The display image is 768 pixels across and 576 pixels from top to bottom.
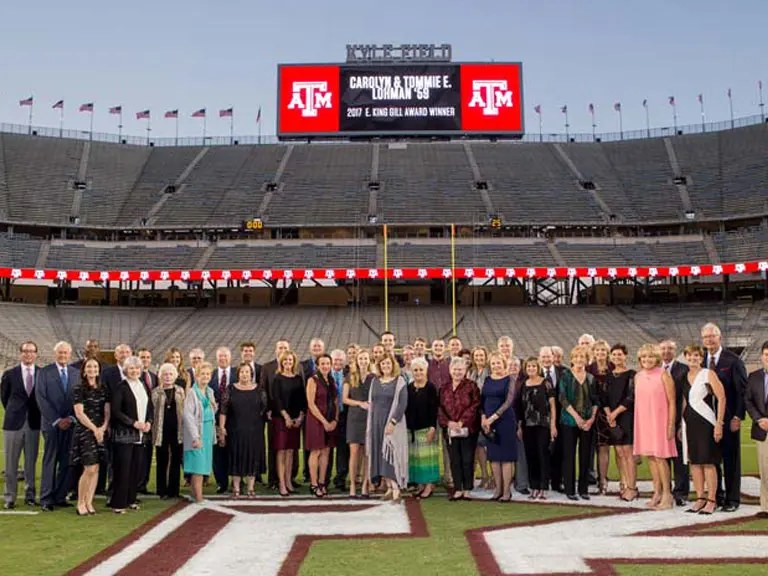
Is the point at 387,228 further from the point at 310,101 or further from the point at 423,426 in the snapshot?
the point at 423,426

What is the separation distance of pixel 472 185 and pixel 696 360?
3709 centimetres

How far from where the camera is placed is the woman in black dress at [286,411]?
31.2 ft

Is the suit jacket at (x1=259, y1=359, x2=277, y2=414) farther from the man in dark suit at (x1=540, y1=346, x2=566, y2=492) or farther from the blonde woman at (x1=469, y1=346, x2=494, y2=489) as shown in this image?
the man in dark suit at (x1=540, y1=346, x2=566, y2=492)

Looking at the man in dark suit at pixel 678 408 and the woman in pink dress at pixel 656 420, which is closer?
the woman in pink dress at pixel 656 420

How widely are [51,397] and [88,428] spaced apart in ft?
2.65

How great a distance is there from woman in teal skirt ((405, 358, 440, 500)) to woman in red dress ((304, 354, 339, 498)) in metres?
1.05

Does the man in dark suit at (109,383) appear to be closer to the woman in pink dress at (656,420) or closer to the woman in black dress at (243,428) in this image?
the woman in black dress at (243,428)

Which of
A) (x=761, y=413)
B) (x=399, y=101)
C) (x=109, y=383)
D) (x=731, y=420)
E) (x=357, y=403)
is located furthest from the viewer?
(x=399, y=101)

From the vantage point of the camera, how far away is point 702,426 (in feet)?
26.6

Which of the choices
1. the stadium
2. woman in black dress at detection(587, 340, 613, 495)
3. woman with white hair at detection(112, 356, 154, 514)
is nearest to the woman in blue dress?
woman in black dress at detection(587, 340, 613, 495)

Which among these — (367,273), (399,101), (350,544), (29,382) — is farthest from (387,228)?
(350,544)

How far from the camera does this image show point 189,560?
601 centimetres

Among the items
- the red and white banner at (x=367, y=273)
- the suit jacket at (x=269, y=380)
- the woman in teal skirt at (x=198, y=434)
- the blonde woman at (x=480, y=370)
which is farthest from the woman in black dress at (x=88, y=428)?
the red and white banner at (x=367, y=273)

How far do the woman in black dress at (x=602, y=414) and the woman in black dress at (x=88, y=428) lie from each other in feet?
19.7
